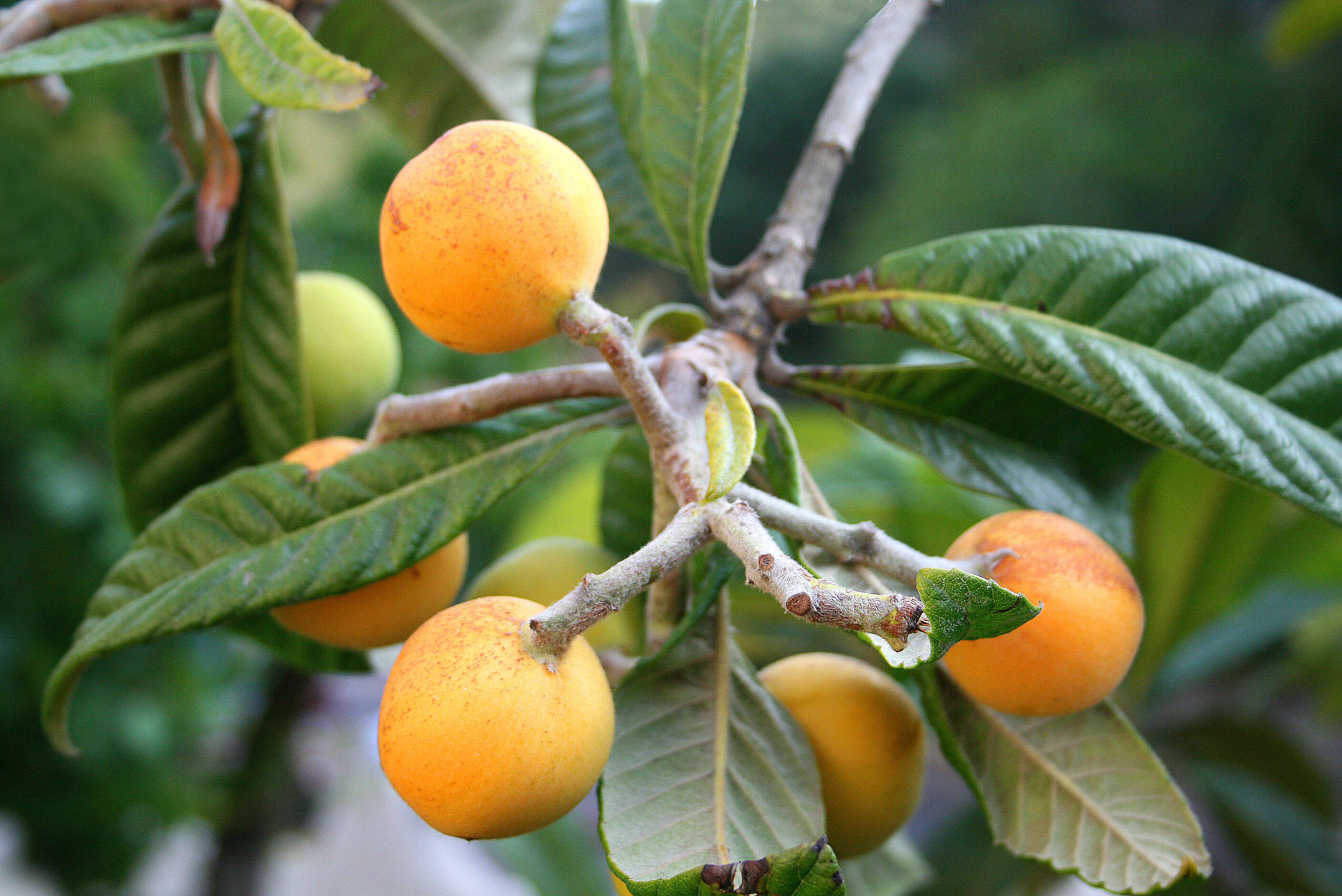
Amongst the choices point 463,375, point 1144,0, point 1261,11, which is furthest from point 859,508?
point 1144,0

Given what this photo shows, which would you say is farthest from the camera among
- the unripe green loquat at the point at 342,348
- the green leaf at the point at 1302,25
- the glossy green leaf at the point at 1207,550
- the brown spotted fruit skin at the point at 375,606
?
the green leaf at the point at 1302,25

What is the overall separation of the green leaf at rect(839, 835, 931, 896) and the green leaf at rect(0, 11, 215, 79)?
0.65m

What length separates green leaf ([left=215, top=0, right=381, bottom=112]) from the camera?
1.39 ft

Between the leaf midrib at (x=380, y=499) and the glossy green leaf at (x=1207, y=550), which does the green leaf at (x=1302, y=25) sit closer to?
the glossy green leaf at (x=1207, y=550)

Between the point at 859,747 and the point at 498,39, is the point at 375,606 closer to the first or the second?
the point at 859,747

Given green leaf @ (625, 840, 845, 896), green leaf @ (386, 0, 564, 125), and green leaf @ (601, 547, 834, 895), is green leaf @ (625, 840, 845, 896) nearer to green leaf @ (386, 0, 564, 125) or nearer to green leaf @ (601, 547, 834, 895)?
green leaf @ (601, 547, 834, 895)

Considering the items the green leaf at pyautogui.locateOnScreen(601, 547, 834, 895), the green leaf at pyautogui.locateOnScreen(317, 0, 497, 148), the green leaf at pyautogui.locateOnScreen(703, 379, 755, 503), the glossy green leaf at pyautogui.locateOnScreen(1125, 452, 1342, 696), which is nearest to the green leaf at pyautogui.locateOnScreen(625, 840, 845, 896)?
the green leaf at pyautogui.locateOnScreen(601, 547, 834, 895)

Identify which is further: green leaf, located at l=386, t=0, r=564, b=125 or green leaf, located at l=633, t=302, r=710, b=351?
green leaf, located at l=386, t=0, r=564, b=125

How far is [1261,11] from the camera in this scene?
166 inches

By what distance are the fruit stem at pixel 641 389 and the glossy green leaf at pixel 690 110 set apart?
17 centimetres

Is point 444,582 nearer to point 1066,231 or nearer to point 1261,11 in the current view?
point 1066,231

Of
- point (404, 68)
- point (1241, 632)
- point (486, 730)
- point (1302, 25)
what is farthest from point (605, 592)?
→ point (1302, 25)

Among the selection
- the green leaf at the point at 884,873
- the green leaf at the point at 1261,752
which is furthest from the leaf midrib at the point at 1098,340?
the green leaf at the point at 1261,752

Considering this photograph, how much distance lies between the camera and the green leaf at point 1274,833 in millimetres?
1102
